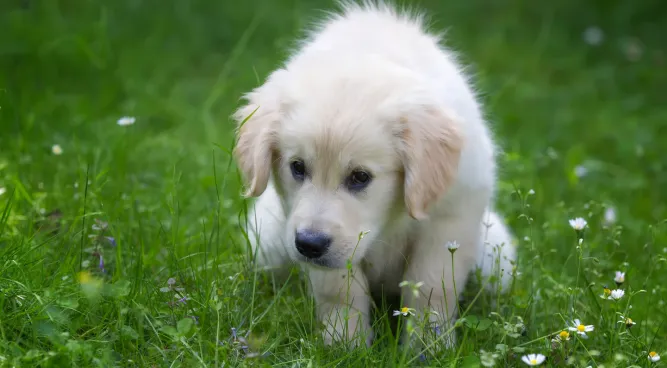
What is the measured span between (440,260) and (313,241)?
587 millimetres

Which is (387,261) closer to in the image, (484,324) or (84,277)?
(484,324)

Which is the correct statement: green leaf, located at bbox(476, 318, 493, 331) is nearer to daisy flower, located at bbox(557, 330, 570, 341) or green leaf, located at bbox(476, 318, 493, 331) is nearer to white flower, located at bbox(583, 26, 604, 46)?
daisy flower, located at bbox(557, 330, 570, 341)

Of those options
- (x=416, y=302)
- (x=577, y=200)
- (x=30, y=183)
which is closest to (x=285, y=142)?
(x=416, y=302)

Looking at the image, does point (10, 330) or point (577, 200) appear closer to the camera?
point (10, 330)

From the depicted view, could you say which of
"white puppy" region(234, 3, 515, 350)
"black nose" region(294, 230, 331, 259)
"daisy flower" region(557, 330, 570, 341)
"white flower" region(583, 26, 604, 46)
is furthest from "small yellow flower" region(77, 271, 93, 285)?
"white flower" region(583, 26, 604, 46)

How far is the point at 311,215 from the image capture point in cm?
297

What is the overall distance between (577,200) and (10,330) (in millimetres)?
3375

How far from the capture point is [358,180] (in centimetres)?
303

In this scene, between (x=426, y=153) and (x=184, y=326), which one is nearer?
(x=184, y=326)

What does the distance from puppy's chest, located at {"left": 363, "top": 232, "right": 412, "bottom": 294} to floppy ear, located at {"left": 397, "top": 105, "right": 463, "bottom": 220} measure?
30cm

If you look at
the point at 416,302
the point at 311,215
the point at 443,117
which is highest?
the point at 443,117

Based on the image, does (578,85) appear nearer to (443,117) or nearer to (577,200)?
(577,200)

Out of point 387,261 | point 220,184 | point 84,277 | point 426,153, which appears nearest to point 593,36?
point 220,184

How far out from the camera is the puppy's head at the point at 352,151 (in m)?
2.96
